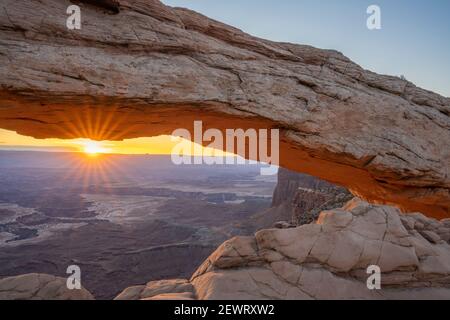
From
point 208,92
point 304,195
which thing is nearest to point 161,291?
point 208,92

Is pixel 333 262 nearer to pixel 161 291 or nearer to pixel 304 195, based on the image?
pixel 161 291

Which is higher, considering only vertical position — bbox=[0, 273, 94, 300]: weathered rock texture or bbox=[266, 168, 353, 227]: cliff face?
bbox=[0, 273, 94, 300]: weathered rock texture

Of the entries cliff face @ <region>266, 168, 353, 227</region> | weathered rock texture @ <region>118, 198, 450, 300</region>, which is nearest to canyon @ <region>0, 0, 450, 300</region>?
weathered rock texture @ <region>118, 198, 450, 300</region>

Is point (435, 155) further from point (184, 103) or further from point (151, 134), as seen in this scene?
point (151, 134)


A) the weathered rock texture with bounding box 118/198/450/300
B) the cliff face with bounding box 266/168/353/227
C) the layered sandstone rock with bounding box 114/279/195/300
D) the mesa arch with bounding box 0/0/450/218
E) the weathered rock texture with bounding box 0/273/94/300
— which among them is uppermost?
the mesa arch with bounding box 0/0/450/218

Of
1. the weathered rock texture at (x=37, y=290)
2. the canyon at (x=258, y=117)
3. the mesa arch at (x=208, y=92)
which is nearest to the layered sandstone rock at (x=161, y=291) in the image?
the canyon at (x=258, y=117)

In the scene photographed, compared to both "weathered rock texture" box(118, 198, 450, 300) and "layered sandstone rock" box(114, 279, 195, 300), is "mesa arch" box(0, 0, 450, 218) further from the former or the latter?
"layered sandstone rock" box(114, 279, 195, 300)
